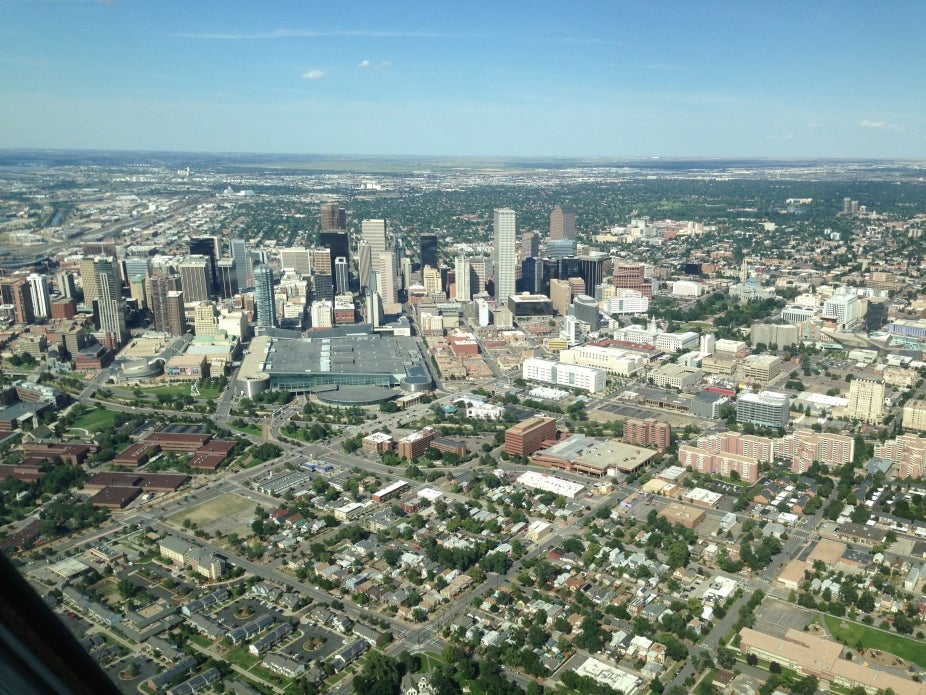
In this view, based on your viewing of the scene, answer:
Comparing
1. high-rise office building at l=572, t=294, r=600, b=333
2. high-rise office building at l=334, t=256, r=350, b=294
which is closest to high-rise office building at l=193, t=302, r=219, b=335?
high-rise office building at l=334, t=256, r=350, b=294

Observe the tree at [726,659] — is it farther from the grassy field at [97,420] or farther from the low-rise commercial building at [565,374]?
the grassy field at [97,420]

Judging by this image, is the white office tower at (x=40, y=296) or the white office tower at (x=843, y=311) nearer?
the white office tower at (x=843, y=311)

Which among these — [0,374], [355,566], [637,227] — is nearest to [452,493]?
[355,566]

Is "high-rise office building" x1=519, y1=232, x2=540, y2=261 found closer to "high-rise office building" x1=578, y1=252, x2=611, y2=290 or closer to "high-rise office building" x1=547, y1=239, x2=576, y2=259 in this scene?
"high-rise office building" x1=547, y1=239, x2=576, y2=259

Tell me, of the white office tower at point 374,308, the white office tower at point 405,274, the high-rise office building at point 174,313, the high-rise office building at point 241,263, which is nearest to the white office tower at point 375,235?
the white office tower at point 405,274

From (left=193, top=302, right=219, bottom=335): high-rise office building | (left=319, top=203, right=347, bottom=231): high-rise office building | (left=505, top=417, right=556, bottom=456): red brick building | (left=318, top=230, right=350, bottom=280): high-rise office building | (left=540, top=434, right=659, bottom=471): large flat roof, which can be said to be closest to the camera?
Result: (left=540, top=434, right=659, bottom=471): large flat roof

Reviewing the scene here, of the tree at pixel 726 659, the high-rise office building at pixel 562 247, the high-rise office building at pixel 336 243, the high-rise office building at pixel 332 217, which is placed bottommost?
the tree at pixel 726 659
